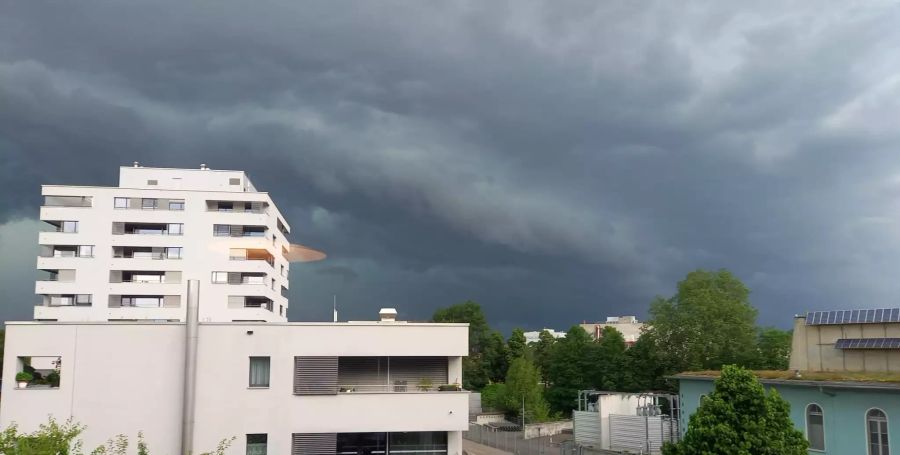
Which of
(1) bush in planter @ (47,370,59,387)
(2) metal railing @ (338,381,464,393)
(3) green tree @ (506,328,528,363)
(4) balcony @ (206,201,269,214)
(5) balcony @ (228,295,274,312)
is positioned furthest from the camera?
(3) green tree @ (506,328,528,363)

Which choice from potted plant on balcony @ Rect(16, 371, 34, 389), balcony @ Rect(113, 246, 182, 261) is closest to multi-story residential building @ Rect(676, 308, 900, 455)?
potted plant on balcony @ Rect(16, 371, 34, 389)

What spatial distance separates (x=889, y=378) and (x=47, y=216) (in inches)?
2573

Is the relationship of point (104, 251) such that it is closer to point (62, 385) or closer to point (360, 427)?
point (62, 385)

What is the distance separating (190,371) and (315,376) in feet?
16.8

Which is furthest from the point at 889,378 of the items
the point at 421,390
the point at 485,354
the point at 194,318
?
the point at 485,354

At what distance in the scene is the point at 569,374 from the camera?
261 ft

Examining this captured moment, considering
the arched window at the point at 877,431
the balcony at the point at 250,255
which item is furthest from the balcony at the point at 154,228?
the arched window at the point at 877,431

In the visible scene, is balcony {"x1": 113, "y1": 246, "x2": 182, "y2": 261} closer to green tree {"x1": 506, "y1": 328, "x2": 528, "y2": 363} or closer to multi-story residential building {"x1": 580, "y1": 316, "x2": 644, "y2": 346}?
green tree {"x1": 506, "y1": 328, "x2": 528, "y2": 363}

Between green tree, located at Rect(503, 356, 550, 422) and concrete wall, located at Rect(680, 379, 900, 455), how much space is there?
40.6 metres

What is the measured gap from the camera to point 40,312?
62719mm

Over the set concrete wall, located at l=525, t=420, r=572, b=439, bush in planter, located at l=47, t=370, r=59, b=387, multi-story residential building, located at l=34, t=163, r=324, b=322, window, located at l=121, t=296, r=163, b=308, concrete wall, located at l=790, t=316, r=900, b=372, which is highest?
multi-story residential building, located at l=34, t=163, r=324, b=322

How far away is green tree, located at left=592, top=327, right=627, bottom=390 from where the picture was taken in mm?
73531

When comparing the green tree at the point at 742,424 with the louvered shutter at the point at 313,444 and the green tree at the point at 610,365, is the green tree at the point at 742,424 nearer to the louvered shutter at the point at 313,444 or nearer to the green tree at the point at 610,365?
the louvered shutter at the point at 313,444

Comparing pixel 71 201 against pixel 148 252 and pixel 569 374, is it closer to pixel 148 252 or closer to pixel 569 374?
pixel 148 252
